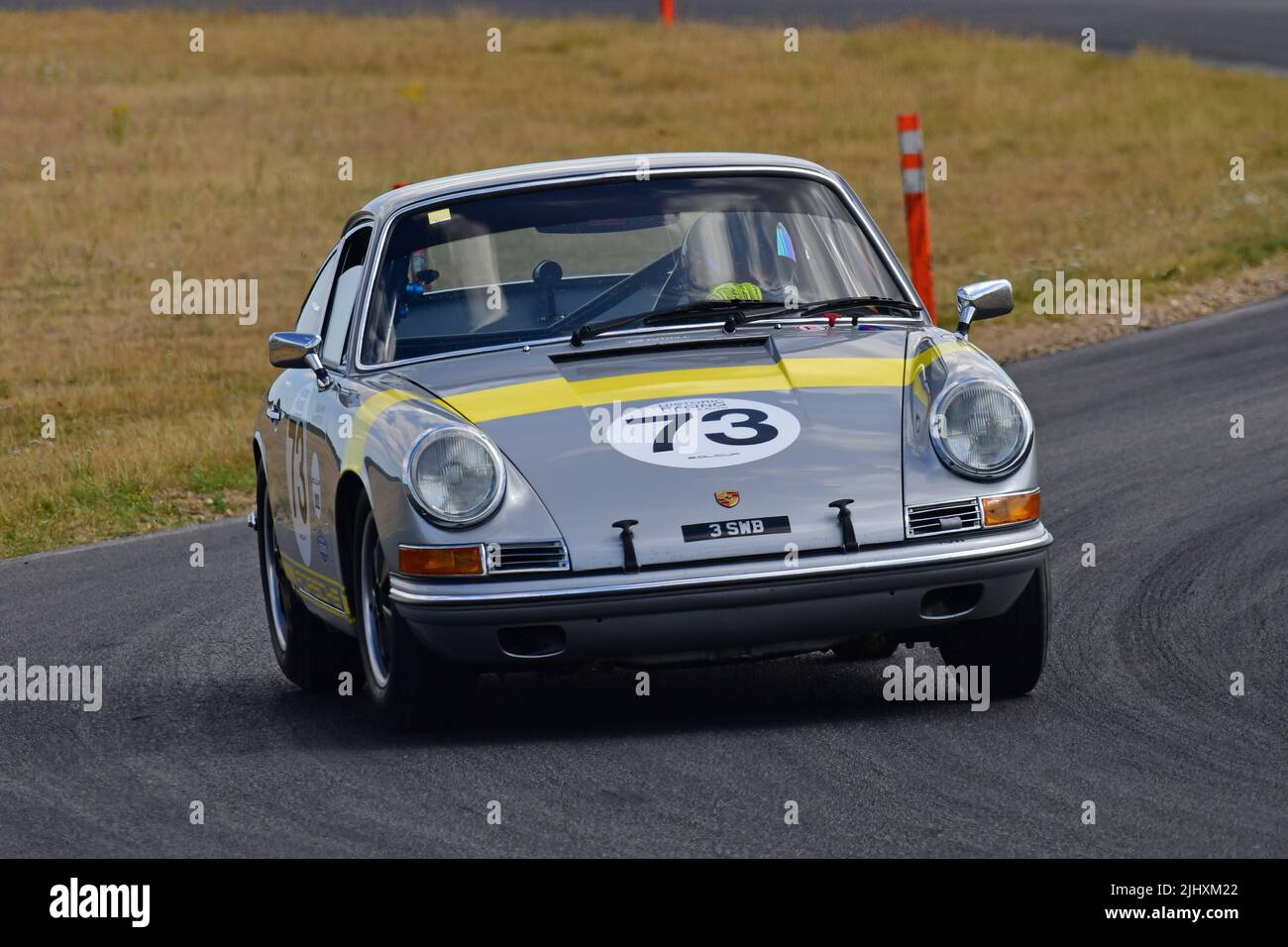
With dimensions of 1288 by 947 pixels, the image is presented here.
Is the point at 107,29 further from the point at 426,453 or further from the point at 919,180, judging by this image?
the point at 426,453

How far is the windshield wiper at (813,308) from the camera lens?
6.66 m

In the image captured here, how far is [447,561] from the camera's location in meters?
5.80

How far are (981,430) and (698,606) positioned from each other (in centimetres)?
92

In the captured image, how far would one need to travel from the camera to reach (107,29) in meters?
33.5

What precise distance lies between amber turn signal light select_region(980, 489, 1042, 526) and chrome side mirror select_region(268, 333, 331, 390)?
7.14ft

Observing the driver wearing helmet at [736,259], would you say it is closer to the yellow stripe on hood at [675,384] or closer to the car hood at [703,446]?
the car hood at [703,446]

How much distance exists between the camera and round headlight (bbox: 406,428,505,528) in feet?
19.1

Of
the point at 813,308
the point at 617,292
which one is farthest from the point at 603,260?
the point at 813,308

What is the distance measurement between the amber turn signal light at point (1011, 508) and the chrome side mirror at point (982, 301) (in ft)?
3.24

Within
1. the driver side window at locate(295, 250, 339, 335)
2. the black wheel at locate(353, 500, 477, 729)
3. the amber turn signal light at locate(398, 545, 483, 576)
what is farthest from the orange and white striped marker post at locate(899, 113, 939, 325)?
the amber turn signal light at locate(398, 545, 483, 576)

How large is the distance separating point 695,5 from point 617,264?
3056 cm

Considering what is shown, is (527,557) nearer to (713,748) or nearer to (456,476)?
(456,476)

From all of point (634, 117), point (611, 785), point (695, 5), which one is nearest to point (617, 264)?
point (611, 785)
